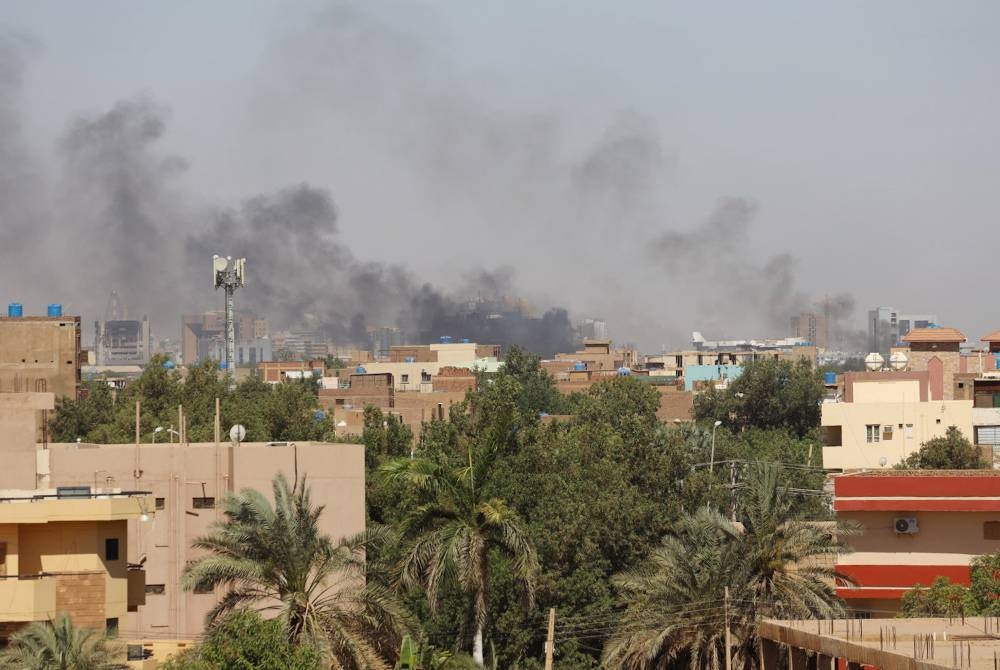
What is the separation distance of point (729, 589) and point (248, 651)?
11298mm

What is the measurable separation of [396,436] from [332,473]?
1411cm

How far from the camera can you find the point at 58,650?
29.2 m

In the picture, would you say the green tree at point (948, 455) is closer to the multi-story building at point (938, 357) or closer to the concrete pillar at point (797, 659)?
the multi-story building at point (938, 357)

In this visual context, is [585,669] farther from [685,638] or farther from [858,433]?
[858,433]

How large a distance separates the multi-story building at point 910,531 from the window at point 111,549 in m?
16.0

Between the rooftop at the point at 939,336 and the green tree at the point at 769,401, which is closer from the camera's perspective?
the rooftop at the point at 939,336

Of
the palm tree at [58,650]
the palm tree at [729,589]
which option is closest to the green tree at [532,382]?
the palm tree at [729,589]

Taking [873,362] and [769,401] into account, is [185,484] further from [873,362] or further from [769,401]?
[769,401]

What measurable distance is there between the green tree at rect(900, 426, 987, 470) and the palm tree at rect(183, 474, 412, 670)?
29954 mm

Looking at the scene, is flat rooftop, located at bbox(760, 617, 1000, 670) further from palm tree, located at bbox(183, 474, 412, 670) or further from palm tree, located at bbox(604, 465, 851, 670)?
palm tree, located at bbox(183, 474, 412, 670)

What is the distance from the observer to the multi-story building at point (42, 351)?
326ft

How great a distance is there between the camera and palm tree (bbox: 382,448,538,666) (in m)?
36.6

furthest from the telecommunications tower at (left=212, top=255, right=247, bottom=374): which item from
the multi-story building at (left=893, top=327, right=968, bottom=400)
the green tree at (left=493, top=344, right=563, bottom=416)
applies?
the multi-story building at (left=893, top=327, right=968, bottom=400)

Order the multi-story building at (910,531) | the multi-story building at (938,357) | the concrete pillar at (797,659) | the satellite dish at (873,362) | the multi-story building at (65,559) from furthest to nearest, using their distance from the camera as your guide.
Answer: the satellite dish at (873,362)
the multi-story building at (938,357)
the multi-story building at (910,531)
the multi-story building at (65,559)
the concrete pillar at (797,659)
